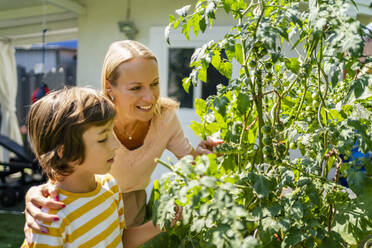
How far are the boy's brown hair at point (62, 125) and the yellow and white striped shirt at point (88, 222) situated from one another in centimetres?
11

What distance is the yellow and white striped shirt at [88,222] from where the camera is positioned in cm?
116

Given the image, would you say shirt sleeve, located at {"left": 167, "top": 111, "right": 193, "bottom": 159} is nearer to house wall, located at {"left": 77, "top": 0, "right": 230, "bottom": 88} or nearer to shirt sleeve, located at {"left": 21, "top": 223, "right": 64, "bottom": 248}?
shirt sleeve, located at {"left": 21, "top": 223, "right": 64, "bottom": 248}

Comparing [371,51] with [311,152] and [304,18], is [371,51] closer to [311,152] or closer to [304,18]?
[311,152]

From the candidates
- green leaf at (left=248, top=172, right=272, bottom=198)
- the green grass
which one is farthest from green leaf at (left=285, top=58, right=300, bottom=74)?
the green grass

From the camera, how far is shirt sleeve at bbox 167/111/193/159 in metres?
1.90

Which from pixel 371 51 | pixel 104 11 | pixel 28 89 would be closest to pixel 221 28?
pixel 104 11

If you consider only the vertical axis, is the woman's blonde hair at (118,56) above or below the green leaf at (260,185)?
above

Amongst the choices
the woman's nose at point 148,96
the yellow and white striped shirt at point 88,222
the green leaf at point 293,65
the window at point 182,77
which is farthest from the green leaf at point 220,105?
the window at point 182,77

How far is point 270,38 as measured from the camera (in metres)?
0.85

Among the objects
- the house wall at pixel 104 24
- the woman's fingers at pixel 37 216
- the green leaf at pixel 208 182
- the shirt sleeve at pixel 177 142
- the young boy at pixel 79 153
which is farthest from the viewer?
the house wall at pixel 104 24

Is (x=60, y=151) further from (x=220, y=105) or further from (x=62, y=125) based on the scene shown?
(x=220, y=105)

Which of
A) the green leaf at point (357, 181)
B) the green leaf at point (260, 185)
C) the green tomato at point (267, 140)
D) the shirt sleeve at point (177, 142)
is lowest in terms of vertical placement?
the shirt sleeve at point (177, 142)

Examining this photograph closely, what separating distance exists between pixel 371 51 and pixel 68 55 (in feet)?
37.2

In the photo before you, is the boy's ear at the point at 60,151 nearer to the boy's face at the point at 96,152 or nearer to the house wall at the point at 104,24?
the boy's face at the point at 96,152
